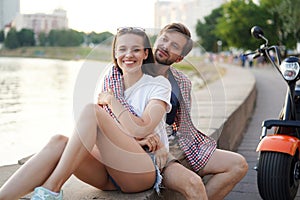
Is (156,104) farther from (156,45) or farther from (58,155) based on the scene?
(58,155)

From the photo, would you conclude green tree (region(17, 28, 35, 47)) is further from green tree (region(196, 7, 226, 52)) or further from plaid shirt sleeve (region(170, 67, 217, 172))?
plaid shirt sleeve (region(170, 67, 217, 172))

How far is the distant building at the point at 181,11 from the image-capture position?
3.12m

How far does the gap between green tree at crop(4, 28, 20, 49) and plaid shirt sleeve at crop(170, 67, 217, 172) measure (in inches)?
2464

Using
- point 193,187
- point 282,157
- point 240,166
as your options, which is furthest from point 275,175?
point 193,187

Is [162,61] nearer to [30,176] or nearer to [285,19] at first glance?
[30,176]

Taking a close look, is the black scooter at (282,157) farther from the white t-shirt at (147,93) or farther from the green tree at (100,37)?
the green tree at (100,37)

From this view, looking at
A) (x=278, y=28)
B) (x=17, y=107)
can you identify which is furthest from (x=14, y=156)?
(x=278, y=28)

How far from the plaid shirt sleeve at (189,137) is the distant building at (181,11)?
332 millimetres

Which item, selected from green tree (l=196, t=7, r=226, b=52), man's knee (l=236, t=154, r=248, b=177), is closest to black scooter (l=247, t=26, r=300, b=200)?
man's knee (l=236, t=154, r=248, b=177)

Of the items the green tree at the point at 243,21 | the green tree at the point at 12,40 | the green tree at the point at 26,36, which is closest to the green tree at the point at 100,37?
the green tree at the point at 243,21

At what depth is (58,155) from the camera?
2.64 meters

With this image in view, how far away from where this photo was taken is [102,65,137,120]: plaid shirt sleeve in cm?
279

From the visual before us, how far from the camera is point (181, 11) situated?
3.57 m

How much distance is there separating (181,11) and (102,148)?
136 centimetres
